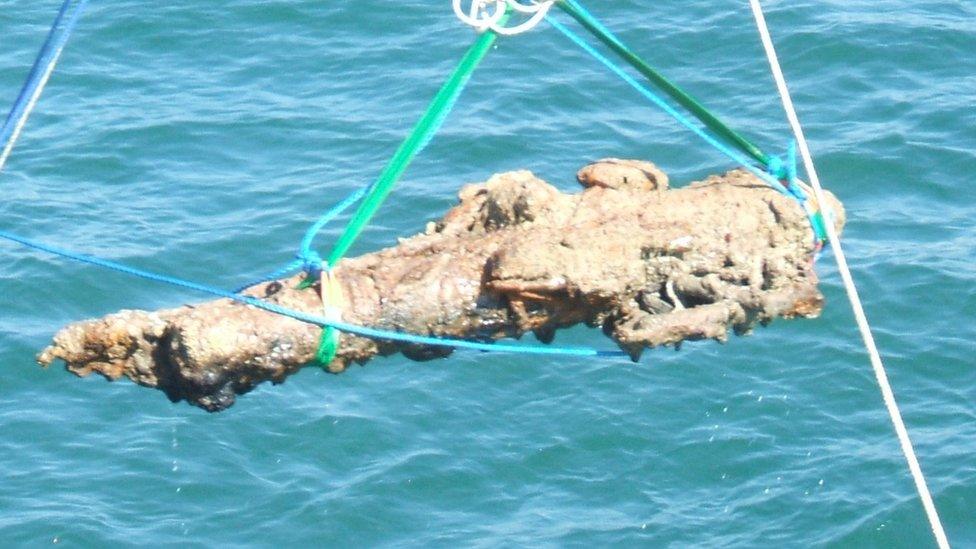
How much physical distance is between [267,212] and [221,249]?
0.46 metres

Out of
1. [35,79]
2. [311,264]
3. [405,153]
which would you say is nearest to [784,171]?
[405,153]

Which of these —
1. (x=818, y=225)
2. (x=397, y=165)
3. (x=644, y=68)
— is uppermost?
(x=644, y=68)

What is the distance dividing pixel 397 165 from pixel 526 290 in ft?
1.77

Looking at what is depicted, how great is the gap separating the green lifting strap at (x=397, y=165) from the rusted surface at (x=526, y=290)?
0.20ft

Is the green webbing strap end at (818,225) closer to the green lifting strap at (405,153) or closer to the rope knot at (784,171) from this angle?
the rope knot at (784,171)

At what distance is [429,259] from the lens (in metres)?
5.28

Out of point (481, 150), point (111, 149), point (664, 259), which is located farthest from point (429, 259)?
point (111, 149)

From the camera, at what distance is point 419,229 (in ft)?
33.8

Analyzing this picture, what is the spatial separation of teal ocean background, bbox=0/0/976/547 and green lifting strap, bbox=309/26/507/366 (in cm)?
368

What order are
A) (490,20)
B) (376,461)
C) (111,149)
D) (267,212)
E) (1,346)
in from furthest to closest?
1. (111,149)
2. (267,212)
3. (1,346)
4. (376,461)
5. (490,20)

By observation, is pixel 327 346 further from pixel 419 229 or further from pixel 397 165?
pixel 419 229

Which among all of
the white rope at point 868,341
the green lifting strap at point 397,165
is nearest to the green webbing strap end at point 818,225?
the white rope at point 868,341

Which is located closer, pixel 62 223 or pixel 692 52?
pixel 62 223

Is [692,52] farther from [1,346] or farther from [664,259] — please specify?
[664,259]
